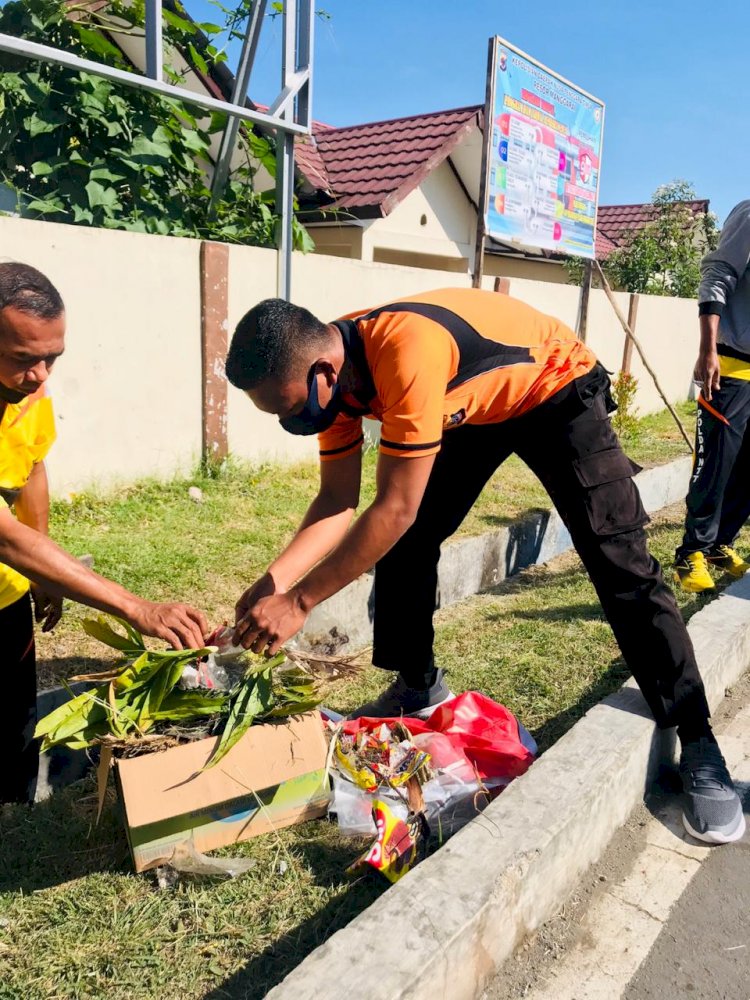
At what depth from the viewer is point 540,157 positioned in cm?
822

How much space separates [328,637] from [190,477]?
9.36ft

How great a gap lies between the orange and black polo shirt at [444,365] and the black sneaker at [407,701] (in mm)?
986

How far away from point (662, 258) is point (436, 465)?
1381cm

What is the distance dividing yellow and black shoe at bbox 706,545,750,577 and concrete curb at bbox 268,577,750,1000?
2.19 m

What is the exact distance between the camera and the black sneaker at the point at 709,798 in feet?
8.32

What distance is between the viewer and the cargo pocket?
2.63 meters

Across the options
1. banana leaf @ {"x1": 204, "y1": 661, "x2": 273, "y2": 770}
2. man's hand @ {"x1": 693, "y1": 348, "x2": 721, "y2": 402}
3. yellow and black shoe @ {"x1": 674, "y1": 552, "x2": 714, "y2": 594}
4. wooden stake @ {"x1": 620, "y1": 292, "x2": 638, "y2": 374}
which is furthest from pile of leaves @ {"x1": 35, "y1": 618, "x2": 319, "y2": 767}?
wooden stake @ {"x1": 620, "y1": 292, "x2": 638, "y2": 374}

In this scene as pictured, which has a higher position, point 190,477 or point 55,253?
point 55,253

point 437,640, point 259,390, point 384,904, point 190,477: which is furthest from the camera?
point 190,477

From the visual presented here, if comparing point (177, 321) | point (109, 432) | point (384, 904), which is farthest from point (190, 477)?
point (384, 904)

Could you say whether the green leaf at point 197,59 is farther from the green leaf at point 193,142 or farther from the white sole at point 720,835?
the white sole at point 720,835

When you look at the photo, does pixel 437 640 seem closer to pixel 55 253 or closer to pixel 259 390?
pixel 259 390

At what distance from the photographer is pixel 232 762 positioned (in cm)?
226

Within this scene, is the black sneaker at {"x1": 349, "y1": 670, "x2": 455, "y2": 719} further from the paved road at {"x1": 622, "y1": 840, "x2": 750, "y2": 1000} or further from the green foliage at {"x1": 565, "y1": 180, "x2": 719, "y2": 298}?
the green foliage at {"x1": 565, "y1": 180, "x2": 719, "y2": 298}
